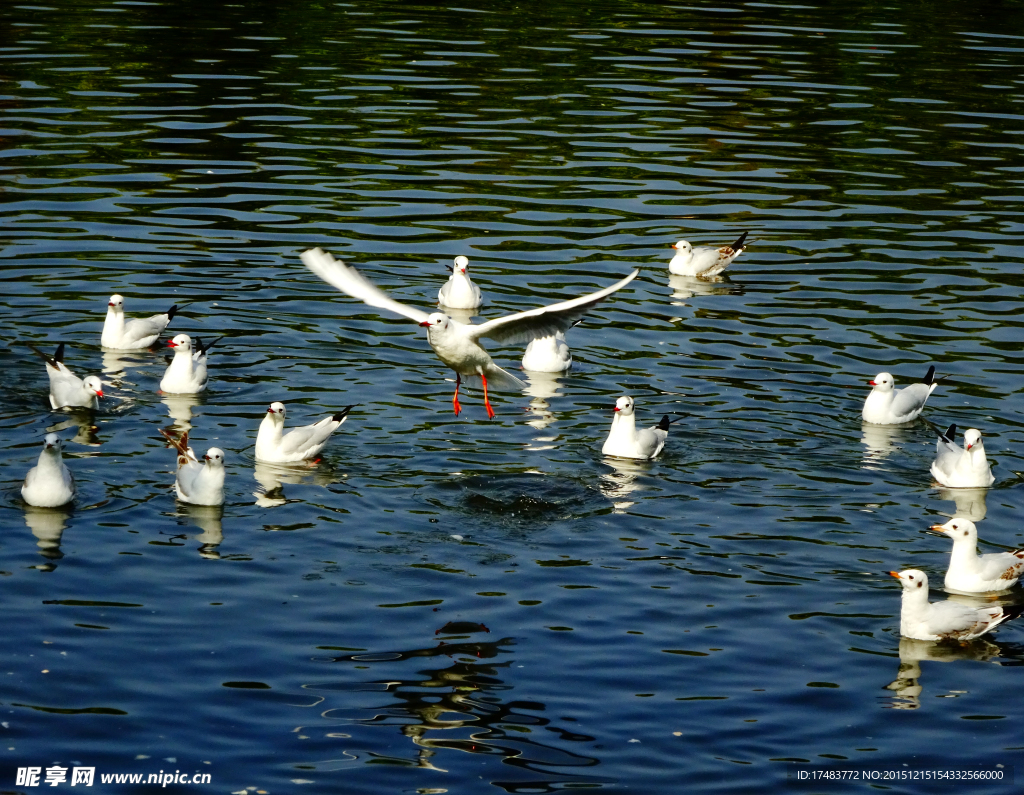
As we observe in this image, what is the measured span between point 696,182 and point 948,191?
180 inches

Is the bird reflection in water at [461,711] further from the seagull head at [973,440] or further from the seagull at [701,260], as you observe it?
the seagull at [701,260]

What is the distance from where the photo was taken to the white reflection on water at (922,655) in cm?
1130

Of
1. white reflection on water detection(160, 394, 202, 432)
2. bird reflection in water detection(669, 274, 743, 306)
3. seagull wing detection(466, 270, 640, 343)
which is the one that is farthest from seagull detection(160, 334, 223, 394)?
bird reflection in water detection(669, 274, 743, 306)

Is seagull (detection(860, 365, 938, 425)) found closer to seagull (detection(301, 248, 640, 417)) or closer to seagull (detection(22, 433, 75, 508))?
seagull (detection(301, 248, 640, 417))

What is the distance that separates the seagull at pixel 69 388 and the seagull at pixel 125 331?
1.88 m

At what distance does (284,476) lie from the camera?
14898 mm

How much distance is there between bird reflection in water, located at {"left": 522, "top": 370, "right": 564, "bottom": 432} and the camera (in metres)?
16.1

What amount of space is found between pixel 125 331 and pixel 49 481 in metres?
5.13

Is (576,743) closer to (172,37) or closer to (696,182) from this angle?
(696,182)

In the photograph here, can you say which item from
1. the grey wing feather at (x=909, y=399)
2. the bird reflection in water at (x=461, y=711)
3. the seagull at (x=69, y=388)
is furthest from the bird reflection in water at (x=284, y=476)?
the grey wing feather at (x=909, y=399)

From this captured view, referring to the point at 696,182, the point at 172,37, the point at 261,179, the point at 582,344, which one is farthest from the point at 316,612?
the point at 172,37

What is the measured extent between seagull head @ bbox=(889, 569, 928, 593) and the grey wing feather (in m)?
4.71

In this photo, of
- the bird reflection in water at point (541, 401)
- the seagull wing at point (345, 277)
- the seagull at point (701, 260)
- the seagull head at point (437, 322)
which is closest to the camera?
the seagull wing at point (345, 277)

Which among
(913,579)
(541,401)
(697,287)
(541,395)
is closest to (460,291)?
(541,395)
